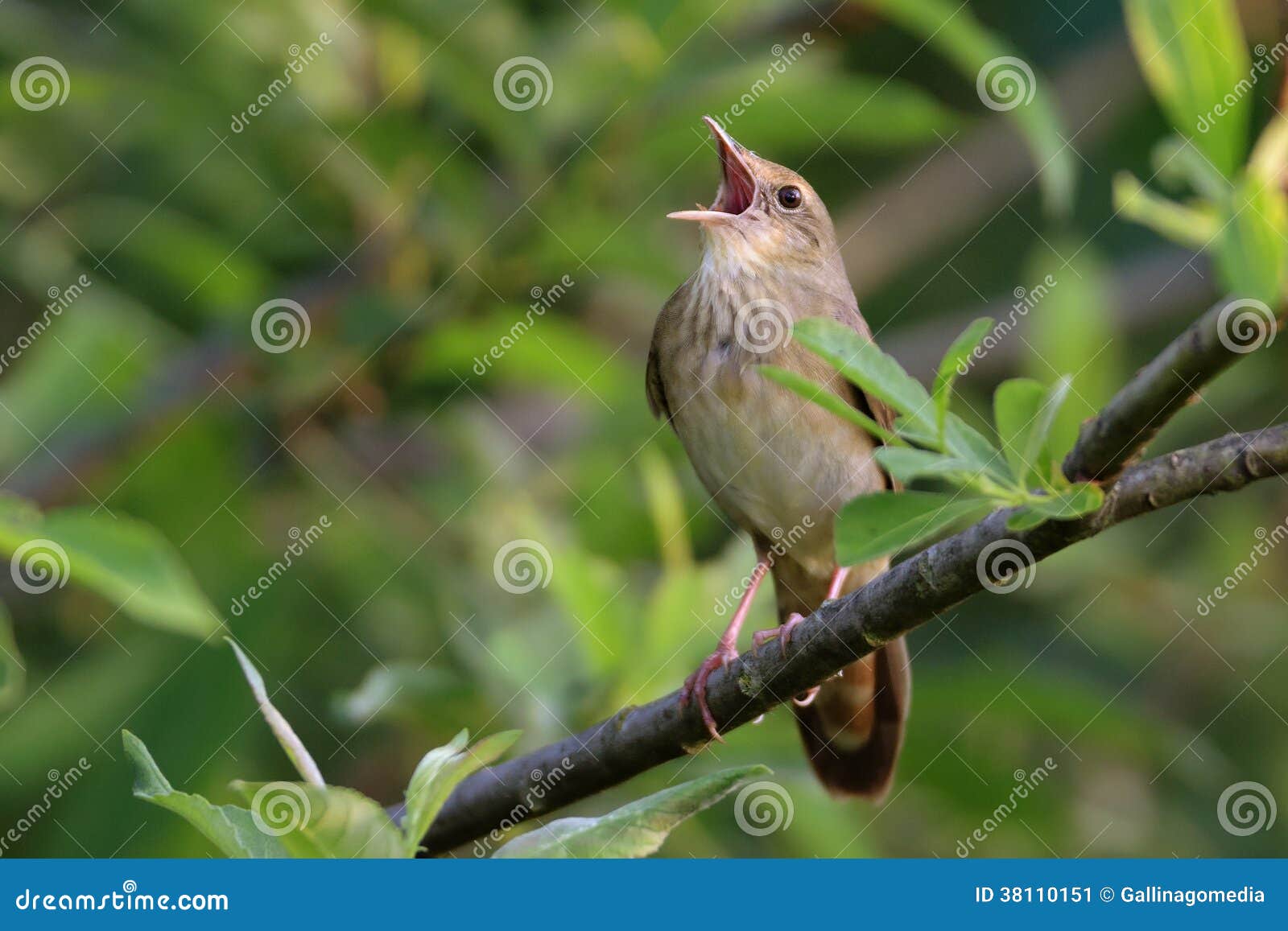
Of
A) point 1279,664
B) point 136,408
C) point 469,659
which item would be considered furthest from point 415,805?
point 1279,664

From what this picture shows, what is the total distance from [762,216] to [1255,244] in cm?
250

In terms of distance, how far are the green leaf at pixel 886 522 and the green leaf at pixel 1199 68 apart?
553 millimetres

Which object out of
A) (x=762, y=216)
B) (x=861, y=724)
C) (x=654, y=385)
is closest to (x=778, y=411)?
(x=654, y=385)

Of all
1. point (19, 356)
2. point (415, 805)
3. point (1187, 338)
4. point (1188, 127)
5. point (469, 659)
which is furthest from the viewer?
point (19, 356)

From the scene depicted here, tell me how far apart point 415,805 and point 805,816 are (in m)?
2.14

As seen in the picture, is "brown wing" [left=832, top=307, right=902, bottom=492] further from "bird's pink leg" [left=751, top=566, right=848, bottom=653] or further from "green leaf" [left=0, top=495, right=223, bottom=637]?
"green leaf" [left=0, top=495, right=223, bottom=637]

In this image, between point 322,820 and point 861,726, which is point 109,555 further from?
point 861,726

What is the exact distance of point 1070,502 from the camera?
1682mm

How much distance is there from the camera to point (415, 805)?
→ 2008mm

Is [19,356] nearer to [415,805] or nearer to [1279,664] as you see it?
[415,805]

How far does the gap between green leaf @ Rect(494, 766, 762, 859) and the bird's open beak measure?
1888 millimetres

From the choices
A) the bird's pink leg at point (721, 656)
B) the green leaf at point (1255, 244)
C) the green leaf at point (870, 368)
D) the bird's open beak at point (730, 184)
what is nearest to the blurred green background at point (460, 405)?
the bird's pink leg at point (721, 656)

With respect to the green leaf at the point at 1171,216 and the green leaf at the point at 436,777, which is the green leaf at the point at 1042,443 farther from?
the green leaf at the point at 436,777

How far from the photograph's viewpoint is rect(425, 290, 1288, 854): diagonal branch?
63.6 inches
